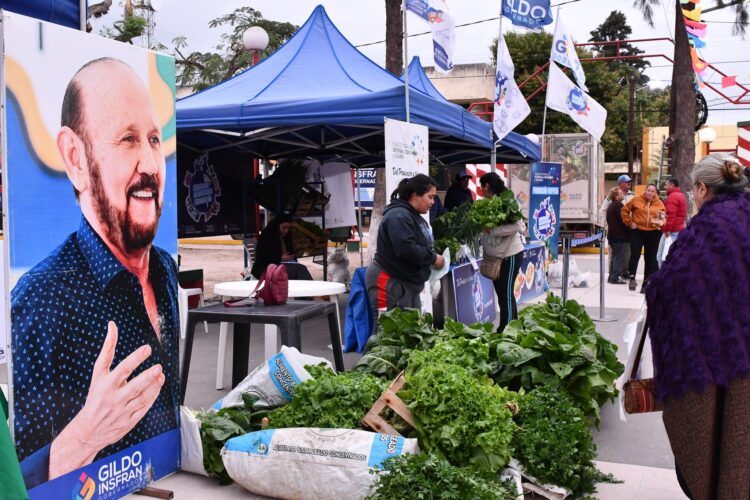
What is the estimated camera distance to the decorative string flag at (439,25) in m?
7.58

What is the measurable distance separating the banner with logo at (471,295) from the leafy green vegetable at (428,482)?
444 cm

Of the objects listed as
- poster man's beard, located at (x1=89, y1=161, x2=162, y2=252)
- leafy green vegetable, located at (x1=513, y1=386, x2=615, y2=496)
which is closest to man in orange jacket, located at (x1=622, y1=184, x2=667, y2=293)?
leafy green vegetable, located at (x1=513, y1=386, x2=615, y2=496)

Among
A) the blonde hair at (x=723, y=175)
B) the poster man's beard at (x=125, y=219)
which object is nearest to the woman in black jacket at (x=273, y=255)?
the poster man's beard at (x=125, y=219)

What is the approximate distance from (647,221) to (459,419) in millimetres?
10252

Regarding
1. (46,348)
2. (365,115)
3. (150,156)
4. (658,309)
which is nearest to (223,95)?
(365,115)

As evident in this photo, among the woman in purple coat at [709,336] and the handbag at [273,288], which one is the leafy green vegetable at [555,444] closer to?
the woman in purple coat at [709,336]

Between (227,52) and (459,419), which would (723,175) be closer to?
(459,419)

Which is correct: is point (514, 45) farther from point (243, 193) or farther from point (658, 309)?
point (658, 309)

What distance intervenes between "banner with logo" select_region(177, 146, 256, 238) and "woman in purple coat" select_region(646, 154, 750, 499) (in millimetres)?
7556

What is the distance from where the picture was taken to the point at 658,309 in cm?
340

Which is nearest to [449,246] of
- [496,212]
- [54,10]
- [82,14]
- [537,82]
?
[496,212]

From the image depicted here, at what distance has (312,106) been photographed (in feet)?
25.4

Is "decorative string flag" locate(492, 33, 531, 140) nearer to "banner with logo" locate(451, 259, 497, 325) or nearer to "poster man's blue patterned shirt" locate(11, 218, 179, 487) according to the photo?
"banner with logo" locate(451, 259, 497, 325)

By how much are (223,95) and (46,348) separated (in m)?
5.80
